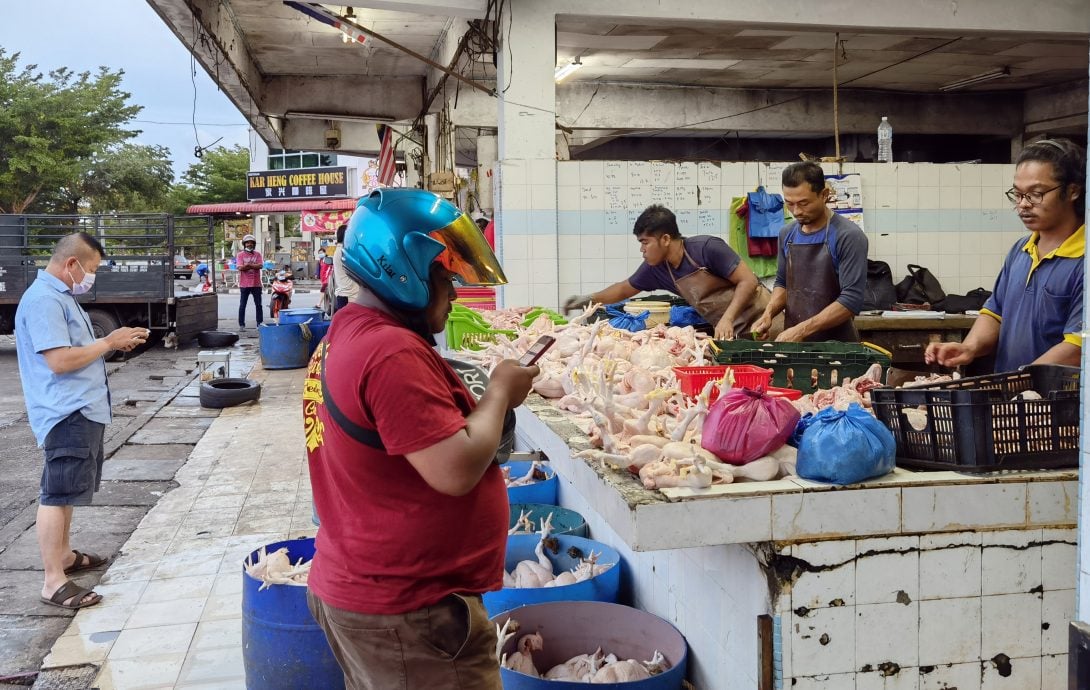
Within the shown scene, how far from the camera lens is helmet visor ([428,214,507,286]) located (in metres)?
2.08

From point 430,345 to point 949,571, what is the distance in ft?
5.29

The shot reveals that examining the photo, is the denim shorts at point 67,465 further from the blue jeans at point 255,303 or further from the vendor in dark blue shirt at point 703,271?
the blue jeans at point 255,303

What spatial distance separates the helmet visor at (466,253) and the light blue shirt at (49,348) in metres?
3.75

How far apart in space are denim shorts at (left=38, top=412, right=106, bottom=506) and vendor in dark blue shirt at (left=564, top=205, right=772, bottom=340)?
3659 mm

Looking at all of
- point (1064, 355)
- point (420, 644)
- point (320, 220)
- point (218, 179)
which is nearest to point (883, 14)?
point (1064, 355)

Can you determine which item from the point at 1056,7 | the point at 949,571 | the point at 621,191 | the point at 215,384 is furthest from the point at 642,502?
the point at 215,384

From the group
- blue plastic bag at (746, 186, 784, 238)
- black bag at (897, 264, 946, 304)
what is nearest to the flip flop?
blue plastic bag at (746, 186, 784, 238)

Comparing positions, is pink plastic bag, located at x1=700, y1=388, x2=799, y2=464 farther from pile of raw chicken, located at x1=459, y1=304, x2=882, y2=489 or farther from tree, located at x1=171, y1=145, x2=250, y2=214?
tree, located at x1=171, y1=145, x2=250, y2=214

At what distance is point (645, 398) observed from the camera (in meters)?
3.29

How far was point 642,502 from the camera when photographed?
2379mm

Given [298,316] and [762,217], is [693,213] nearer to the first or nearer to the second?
[762,217]

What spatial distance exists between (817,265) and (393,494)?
4.11 metres

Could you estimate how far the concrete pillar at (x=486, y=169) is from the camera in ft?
43.7

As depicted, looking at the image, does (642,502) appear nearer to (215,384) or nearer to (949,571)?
(949,571)
